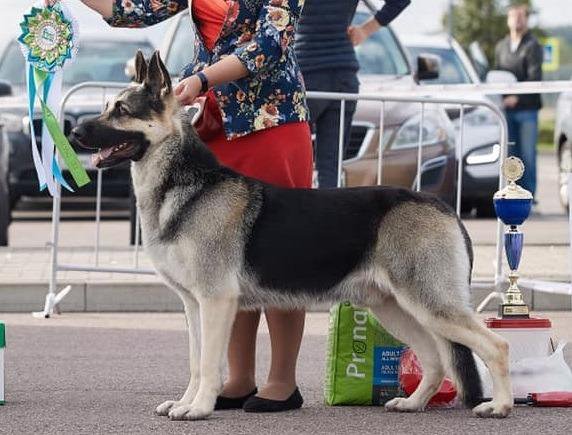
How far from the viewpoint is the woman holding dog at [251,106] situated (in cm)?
632

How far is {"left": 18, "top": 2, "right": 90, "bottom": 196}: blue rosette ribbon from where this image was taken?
6.88 m

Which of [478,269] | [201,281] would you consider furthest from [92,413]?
[478,269]

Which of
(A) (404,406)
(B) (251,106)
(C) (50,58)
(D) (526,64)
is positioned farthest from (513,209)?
(D) (526,64)

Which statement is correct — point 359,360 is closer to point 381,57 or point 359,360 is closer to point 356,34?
point 356,34

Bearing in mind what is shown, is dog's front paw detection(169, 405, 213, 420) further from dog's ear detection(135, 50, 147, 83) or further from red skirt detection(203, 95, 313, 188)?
dog's ear detection(135, 50, 147, 83)

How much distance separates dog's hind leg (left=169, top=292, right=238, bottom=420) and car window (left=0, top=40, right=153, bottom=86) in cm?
909

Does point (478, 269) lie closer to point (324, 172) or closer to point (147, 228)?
point (324, 172)

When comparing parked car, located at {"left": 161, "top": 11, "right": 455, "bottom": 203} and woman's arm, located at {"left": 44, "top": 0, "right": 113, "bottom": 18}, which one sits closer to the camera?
woman's arm, located at {"left": 44, "top": 0, "right": 113, "bottom": 18}

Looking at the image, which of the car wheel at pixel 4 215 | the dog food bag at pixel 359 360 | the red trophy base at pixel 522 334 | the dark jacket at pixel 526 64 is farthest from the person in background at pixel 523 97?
the dog food bag at pixel 359 360

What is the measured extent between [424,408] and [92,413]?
1381 mm

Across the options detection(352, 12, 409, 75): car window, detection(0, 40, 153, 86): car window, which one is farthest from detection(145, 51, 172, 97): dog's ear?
detection(0, 40, 153, 86): car window

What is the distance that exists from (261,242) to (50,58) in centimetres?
Result: 155

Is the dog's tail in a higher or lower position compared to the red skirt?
lower

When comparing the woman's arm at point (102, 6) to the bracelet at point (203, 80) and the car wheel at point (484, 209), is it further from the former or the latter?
the car wheel at point (484, 209)
